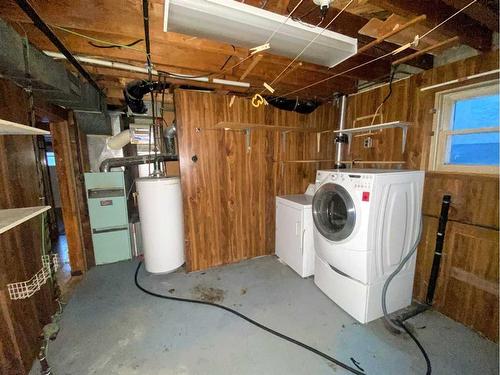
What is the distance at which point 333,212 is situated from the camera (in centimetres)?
215

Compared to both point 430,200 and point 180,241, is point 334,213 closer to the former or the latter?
point 430,200

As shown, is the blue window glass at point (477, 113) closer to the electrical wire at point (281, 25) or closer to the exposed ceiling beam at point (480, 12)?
the exposed ceiling beam at point (480, 12)

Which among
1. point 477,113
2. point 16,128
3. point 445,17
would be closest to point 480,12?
point 445,17

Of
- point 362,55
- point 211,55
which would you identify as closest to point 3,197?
point 211,55

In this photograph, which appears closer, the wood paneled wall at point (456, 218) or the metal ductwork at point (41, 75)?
the metal ductwork at point (41, 75)

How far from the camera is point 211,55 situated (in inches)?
68.5

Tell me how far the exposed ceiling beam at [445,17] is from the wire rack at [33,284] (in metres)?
2.66

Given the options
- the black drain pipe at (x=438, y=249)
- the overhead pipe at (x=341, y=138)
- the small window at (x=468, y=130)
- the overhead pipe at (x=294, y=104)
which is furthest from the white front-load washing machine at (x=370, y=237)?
the overhead pipe at (x=294, y=104)

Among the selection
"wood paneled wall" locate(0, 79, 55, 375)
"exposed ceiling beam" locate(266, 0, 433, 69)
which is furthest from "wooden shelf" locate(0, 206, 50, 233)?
"exposed ceiling beam" locate(266, 0, 433, 69)

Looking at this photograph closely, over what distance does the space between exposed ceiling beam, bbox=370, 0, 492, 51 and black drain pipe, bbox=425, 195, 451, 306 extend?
1176mm

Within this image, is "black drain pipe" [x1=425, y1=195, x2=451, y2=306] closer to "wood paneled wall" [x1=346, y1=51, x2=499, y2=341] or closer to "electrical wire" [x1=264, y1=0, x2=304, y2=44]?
"wood paneled wall" [x1=346, y1=51, x2=499, y2=341]

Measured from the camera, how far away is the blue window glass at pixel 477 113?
5.33 ft

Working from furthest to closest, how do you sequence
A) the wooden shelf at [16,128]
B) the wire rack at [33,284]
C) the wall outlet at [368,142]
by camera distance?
the wall outlet at [368,142], the wire rack at [33,284], the wooden shelf at [16,128]

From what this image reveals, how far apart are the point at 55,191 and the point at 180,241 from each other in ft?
13.6
